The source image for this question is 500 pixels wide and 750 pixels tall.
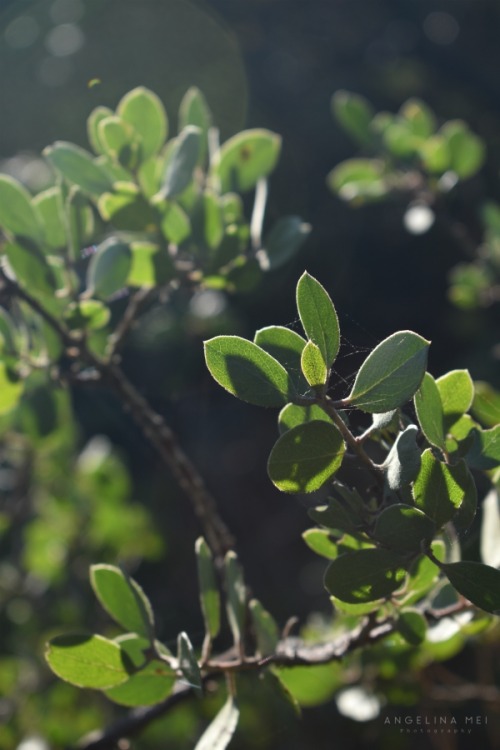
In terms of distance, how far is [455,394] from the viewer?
673 millimetres

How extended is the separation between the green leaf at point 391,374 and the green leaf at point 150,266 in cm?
44

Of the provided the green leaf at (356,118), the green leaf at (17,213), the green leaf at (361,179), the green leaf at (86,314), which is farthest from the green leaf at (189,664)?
the green leaf at (356,118)

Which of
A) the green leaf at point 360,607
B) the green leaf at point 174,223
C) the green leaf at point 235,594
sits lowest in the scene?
the green leaf at point 360,607

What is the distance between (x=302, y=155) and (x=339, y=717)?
1.73 meters

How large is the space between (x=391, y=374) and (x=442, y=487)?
102 mm

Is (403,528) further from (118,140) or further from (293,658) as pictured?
(118,140)

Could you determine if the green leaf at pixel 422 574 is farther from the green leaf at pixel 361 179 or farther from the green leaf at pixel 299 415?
the green leaf at pixel 361 179

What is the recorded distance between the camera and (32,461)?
176 centimetres

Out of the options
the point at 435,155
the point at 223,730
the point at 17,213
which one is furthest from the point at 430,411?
the point at 435,155

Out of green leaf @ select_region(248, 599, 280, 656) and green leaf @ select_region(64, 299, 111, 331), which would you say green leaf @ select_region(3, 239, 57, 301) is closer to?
green leaf @ select_region(64, 299, 111, 331)

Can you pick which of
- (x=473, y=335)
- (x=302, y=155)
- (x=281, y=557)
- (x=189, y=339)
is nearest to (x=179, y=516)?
(x=281, y=557)

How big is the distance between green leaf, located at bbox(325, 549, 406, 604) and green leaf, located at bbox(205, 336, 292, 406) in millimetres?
156

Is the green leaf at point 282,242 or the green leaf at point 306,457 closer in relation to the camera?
the green leaf at point 306,457

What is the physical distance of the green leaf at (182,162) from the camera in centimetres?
92
